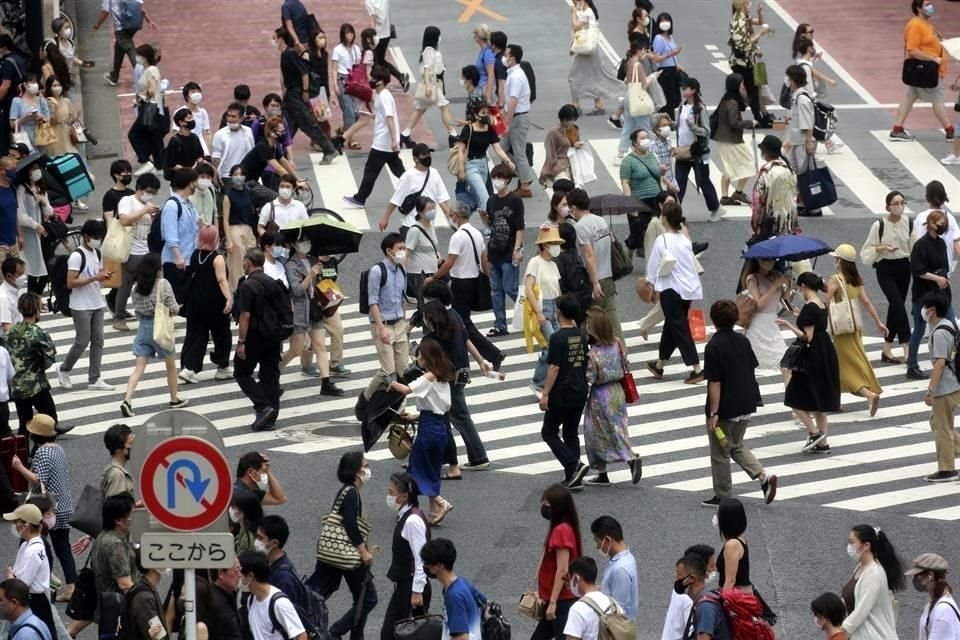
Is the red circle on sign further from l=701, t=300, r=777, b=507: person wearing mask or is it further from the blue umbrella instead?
the blue umbrella

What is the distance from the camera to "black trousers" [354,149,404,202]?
26.5 meters

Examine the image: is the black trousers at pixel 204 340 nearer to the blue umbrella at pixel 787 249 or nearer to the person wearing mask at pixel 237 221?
the person wearing mask at pixel 237 221

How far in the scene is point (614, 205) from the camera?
22266 millimetres

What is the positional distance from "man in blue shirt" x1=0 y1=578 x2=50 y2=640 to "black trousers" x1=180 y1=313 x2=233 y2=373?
7.97m

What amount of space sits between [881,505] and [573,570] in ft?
17.8

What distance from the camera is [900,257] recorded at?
866 inches

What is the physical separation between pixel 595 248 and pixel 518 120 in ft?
20.7

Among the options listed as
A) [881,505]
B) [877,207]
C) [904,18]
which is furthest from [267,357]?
[904,18]

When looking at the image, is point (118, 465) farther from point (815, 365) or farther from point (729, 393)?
point (815, 365)

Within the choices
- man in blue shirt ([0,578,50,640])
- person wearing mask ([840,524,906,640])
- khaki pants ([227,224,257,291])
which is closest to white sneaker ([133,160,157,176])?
khaki pants ([227,224,257,291])

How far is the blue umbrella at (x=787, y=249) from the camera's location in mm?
20281

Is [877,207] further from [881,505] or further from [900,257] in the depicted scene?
[881,505]


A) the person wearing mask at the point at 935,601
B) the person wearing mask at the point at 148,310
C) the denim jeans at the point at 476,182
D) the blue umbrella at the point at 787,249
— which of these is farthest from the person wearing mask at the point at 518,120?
the person wearing mask at the point at 935,601

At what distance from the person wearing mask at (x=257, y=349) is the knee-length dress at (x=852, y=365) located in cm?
530
